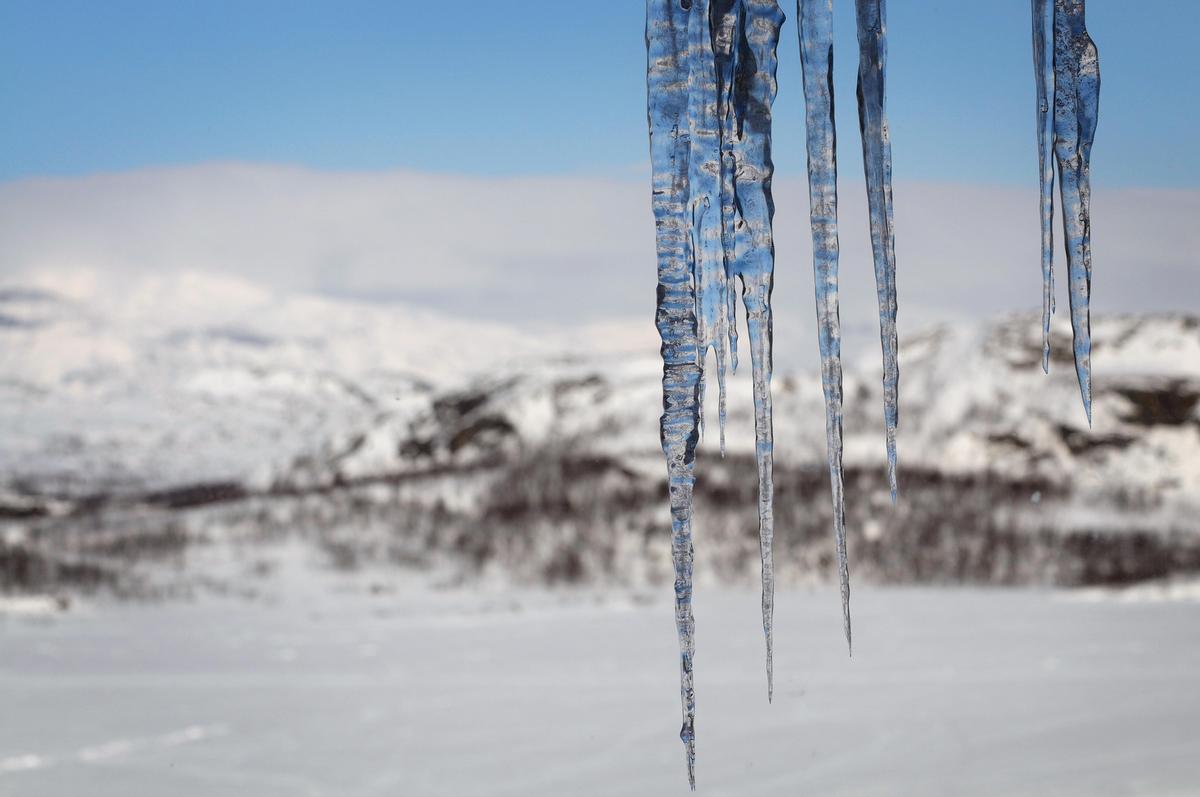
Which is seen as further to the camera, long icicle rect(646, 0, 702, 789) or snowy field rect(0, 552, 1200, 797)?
snowy field rect(0, 552, 1200, 797)

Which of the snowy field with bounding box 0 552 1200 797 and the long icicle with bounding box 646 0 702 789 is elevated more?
the long icicle with bounding box 646 0 702 789

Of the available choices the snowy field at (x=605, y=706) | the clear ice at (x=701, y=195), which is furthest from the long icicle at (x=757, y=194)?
the snowy field at (x=605, y=706)

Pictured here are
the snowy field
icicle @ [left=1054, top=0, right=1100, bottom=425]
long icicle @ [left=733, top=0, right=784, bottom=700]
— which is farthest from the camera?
the snowy field

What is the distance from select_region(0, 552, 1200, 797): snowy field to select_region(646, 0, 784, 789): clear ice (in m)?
3.79

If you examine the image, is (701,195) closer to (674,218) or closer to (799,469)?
(674,218)

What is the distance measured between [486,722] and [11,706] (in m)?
3.99

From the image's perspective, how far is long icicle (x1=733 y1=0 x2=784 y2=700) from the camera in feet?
10.7

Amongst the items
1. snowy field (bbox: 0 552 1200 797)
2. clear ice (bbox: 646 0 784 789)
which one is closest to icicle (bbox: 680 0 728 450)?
clear ice (bbox: 646 0 784 789)

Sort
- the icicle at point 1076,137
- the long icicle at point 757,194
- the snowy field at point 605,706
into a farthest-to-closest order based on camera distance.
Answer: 1. the snowy field at point 605,706
2. the long icicle at point 757,194
3. the icicle at point 1076,137

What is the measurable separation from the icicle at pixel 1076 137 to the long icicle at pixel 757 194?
79cm

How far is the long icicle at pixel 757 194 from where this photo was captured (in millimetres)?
3256

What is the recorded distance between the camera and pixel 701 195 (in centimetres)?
331

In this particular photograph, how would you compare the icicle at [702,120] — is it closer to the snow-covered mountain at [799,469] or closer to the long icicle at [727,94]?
the long icicle at [727,94]

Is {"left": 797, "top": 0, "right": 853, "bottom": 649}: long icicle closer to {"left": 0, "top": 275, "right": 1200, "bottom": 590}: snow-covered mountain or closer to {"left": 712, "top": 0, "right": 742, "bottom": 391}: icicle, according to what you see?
{"left": 712, "top": 0, "right": 742, "bottom": 391}: icicle
